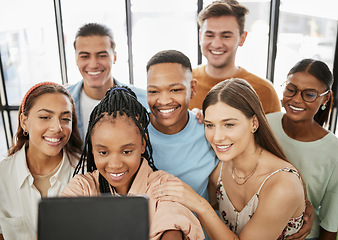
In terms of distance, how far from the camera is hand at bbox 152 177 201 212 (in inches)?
48.6

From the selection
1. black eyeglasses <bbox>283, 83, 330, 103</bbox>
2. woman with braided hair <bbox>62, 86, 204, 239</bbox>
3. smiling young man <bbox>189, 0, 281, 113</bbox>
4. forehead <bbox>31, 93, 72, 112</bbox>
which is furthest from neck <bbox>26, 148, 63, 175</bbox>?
black eyeglasses <bbox>283, 83, 330, 103</bbox>

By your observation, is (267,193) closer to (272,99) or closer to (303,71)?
(303,71)

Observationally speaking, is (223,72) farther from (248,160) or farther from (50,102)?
(50,102)

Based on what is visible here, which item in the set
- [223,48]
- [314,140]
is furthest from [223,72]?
[314,140]

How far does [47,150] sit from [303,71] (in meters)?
1.45

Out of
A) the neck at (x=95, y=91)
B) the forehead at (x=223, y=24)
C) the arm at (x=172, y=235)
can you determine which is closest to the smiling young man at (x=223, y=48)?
the forehead at (x=223, y=24)

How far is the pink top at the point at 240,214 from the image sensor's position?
4.94 feet

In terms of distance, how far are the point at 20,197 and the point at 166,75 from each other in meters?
0.97

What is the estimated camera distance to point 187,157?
5.48ft

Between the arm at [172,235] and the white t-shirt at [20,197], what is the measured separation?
29.3 inches

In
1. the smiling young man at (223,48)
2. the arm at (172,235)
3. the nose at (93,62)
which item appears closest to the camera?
the arm at (172,235)

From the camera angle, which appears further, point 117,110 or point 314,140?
point 314,140

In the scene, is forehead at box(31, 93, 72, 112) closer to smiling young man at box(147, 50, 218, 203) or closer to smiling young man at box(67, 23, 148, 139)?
smiling young man at box(147, 50, 218, 203)

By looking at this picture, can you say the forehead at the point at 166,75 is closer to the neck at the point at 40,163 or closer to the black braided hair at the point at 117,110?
the black braided hair at the point at 117,110
